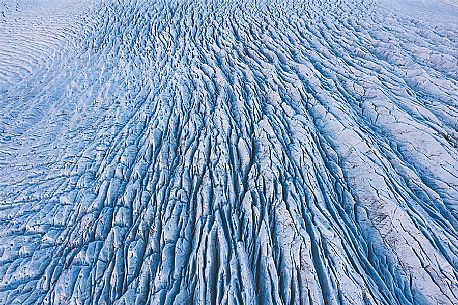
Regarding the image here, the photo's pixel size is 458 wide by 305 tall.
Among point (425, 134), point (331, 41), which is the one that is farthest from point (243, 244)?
point (331, 41)

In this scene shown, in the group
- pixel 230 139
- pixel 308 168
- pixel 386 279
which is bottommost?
pixel 386 279

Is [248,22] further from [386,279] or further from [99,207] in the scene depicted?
[386,279]

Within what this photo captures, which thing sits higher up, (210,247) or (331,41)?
(331,41)

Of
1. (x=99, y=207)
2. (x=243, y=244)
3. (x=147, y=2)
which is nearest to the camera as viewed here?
(x=243, y=244)

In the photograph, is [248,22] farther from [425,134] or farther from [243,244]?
[243,244]

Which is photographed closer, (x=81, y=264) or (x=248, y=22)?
(x=81, y=264)

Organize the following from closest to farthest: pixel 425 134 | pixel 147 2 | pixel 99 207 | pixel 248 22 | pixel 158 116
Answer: pixel 99 207, pixel 425 134, pixel 158 116, pixel 248 22, pixel 147 2
